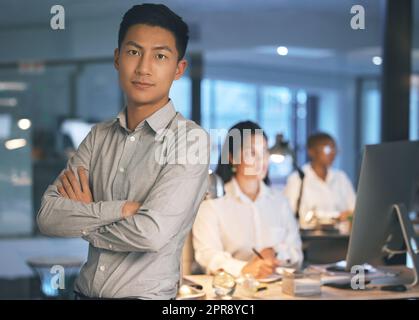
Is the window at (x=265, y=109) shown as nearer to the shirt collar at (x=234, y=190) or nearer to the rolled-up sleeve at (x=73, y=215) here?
the shirt collar at (x=234, y=190)

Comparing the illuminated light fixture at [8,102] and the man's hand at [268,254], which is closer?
the man's hand at [268,254]

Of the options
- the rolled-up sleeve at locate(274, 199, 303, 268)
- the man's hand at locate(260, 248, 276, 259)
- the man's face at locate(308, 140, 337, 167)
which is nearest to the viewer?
the man's hand at locate(260, 248, 276, 259)

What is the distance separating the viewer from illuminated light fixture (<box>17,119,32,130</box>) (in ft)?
19.6

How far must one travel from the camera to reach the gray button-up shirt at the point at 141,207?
2.27 metres

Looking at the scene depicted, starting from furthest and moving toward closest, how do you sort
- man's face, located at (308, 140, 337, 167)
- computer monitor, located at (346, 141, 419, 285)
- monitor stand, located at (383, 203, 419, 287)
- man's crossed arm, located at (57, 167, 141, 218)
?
1. man's face, located at (308, 140, 337, 167)
2. monitor stand, located at (383, 203, 419, 287)
3. computer monitor, located at (346, 141, 419, 285)
4. man's crossed arm, located at (57, 167, 141, 218)

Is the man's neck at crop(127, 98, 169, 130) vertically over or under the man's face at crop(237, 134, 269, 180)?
over

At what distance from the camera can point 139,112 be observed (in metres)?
2.42

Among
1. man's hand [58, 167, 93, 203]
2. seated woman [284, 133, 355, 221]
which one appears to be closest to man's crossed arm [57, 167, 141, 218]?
man's hand [58, 167, 93, 203]

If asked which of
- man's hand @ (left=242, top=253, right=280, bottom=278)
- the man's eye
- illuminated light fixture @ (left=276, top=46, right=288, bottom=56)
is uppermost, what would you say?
illuminated light fixture @ (left=276, top=46, right=288, bottom=56)

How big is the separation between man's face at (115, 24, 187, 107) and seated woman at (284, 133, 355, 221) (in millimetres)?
3428

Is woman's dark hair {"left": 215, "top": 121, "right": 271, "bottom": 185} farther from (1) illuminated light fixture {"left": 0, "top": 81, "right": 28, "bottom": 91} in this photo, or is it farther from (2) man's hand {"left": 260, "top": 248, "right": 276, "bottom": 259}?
(1) illuminated light fixture {"left": 0, "top": 81, "right": 28, "bottom": 91}

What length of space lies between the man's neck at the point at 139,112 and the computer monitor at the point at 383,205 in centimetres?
83

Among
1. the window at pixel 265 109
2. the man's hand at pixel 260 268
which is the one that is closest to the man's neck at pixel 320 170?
the window at pixel 265 109

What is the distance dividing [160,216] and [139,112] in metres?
0.35
